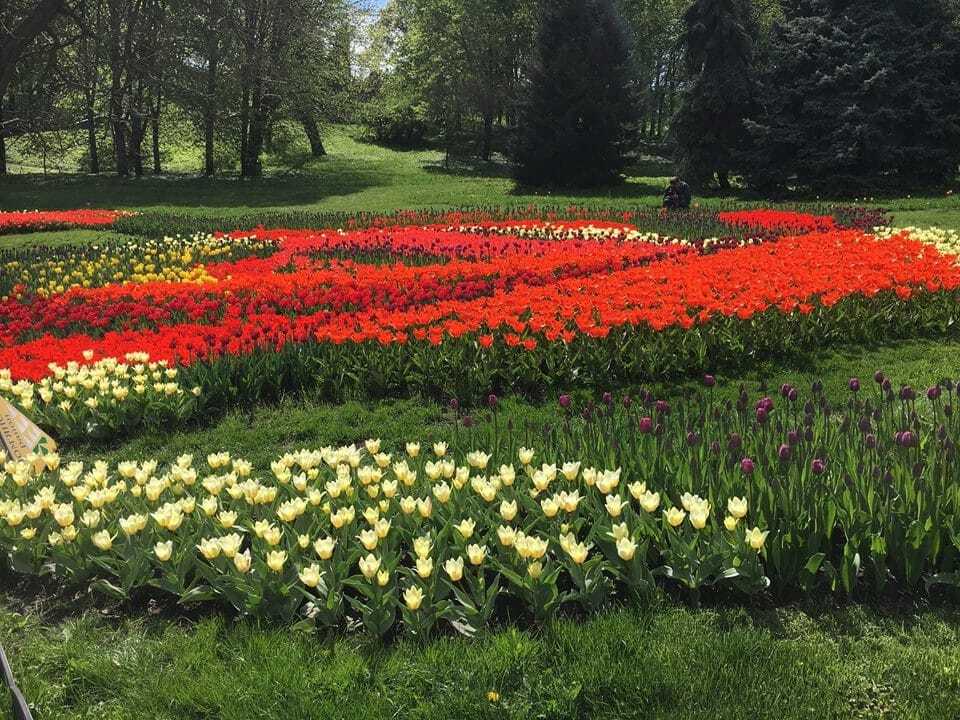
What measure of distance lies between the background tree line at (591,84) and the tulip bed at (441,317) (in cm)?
1300

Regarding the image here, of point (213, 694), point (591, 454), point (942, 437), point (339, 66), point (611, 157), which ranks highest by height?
point (339, 66)

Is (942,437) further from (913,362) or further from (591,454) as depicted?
(913,362)

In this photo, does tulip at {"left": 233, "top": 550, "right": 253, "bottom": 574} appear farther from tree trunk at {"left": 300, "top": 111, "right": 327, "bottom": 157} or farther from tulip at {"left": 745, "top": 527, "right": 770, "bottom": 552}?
tree trunk at {"left": 300, "top": 111, "right": 327, "bottom": 157}

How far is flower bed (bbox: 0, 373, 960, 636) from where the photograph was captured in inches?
133

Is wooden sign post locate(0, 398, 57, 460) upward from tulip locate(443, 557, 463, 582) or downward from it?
upward

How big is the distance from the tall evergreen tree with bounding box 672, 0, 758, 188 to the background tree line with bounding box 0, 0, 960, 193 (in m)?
0.05

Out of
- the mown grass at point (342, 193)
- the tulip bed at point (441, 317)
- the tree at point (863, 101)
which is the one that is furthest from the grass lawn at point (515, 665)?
the tree at point (863, 101)

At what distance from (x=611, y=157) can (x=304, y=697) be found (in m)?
27.7

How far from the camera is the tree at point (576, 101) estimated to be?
28.1 m

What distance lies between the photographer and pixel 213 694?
292 centimetres

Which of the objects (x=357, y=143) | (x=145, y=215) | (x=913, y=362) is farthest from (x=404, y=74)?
(x=913, y=362)

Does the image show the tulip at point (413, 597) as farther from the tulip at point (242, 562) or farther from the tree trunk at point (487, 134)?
the tree trunk at point (487, 134)

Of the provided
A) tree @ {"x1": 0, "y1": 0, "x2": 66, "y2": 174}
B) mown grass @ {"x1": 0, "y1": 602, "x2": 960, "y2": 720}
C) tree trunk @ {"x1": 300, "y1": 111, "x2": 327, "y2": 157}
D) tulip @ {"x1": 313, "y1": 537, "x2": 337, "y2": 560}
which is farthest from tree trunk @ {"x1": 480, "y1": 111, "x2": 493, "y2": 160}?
mown grass @ {"x1": 0, "y1": 602, "x2": 960, "y2": 720}

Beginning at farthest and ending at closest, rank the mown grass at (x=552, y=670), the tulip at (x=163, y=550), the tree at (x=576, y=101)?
1. the tree at (x=576, y=101)
2. the tulip at (x=163, y=550)
3. the mown grass at (x=552, y=670)
